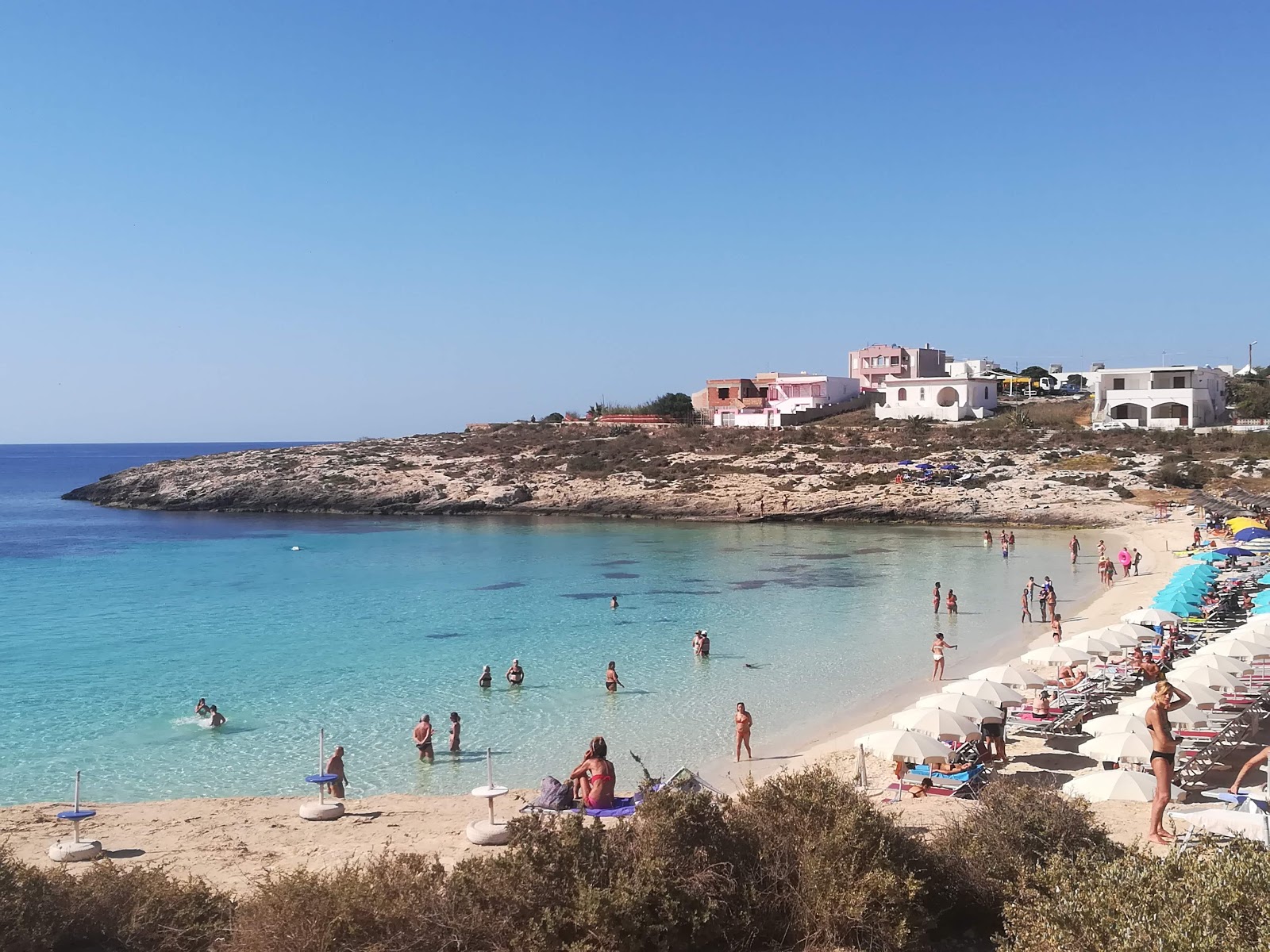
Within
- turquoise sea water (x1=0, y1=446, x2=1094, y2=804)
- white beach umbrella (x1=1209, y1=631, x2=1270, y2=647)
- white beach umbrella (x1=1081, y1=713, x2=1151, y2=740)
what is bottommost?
turquoise sea water (x1=0, y1=446, x2=1094, y2=804)

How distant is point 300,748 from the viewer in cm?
1612

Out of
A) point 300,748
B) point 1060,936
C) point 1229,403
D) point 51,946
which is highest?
point 1229,403

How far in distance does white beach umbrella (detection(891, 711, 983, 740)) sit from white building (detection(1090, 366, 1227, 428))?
56971 mm

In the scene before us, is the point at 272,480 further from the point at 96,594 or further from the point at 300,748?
the point at 300,748

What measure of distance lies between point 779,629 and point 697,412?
5827 cm

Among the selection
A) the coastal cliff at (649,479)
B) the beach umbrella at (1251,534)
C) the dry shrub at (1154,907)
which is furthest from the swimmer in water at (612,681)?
the coastal cliff at (649,479)

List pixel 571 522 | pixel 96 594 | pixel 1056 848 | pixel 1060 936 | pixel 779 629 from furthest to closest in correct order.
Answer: pixel 571 522 < pixel 96 594 < pixel 779 629 < pixel 1056 848 < pixel 1060 936

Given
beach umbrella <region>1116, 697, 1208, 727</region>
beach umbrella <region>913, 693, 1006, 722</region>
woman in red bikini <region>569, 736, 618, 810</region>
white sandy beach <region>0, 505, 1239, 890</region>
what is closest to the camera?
white sandy beach <region>0, 505, 1239, 890</region>

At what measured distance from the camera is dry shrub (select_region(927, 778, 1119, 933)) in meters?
7.18

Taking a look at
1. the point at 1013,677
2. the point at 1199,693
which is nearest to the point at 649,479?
the point at 1013,677

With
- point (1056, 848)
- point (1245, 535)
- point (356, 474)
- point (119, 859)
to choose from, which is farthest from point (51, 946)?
point (356, 474)

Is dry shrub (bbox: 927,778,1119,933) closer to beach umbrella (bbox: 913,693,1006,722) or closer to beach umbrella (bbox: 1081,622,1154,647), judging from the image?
beach umbrella (bbox: 913,693,1006,722)

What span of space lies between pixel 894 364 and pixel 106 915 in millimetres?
84519

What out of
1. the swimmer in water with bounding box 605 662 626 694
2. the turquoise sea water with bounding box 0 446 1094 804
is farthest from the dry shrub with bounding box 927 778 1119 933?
the swimmer in water with bounding box 605 662 626 694
